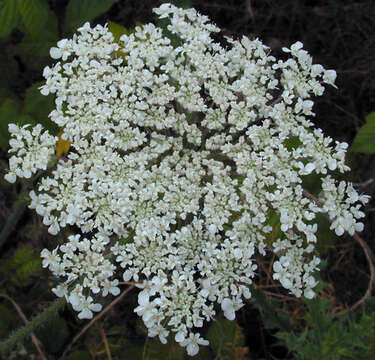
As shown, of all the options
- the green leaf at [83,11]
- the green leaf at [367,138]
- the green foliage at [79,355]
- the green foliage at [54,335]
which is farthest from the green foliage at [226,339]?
the green leaf at [83,11]

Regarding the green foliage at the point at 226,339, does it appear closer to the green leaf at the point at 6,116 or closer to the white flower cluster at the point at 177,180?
the white flower cluster at the point at 177,180

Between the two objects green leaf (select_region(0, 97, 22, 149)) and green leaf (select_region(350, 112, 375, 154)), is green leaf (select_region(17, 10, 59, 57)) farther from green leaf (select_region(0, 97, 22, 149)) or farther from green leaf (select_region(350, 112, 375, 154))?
green leaf (select_region(350, 112, 375, 154))

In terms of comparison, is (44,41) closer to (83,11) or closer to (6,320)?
(83,11)

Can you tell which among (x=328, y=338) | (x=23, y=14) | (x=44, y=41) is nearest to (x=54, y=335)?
(x=328, y=338)

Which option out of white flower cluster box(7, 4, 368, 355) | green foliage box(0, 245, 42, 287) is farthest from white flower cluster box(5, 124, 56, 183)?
green foliage box(0, 245, 42, 287)

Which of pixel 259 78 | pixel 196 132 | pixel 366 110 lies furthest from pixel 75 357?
pixel 366 110

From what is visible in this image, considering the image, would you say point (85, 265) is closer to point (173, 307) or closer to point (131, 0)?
point (173, 307)
